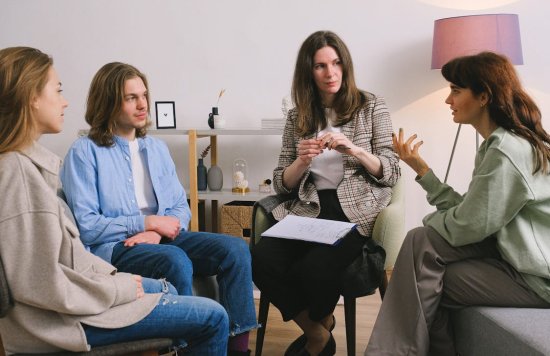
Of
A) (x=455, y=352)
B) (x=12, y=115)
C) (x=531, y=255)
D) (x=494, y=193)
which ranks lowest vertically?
(x=455, y=352)

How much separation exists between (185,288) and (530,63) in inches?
105

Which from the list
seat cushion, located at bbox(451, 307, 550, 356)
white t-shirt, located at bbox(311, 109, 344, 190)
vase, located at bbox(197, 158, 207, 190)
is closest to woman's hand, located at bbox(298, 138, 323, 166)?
white t-shirt, located at bbox(311, 109, 344, 190)

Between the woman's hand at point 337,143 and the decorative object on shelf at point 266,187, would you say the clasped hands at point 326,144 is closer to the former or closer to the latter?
the woman's hand at point 337,143

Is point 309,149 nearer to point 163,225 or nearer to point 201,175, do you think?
point 163,225

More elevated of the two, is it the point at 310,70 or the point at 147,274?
the point at 310,70

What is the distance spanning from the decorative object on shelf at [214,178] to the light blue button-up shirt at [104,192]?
142 centimetres

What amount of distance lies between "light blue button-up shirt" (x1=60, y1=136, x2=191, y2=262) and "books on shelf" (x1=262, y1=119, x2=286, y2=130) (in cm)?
140

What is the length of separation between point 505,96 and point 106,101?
1.36m

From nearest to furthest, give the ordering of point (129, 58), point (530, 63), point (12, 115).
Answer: point (12, 115) < point (530, 63) < point (129, 58)

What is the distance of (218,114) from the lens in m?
3.73

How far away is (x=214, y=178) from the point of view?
3.69 m

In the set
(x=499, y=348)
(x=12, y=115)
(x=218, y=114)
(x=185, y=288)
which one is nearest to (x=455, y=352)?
(x=499, y=348)

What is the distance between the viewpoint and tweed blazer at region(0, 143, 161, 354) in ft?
4.08

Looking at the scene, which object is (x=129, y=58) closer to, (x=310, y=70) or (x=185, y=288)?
(x=310, y=70)
